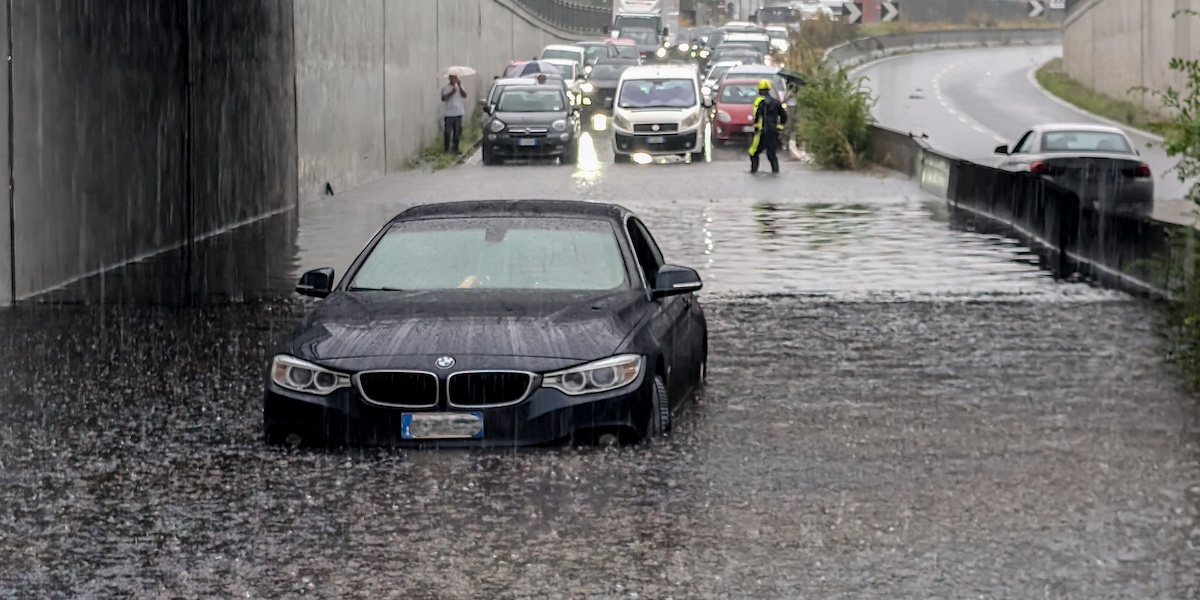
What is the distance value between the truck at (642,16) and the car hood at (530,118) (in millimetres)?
41428

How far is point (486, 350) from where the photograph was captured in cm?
941

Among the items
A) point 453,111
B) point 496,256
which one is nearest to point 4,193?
point 496,256

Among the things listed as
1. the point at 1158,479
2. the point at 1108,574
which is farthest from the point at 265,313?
the point at 1108,574

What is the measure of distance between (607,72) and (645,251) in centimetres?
4585

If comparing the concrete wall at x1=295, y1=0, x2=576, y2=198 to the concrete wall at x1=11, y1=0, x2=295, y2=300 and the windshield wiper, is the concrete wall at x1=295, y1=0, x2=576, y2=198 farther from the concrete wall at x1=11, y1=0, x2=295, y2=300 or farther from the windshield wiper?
the windshield wiper

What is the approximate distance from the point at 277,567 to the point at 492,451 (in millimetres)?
2340

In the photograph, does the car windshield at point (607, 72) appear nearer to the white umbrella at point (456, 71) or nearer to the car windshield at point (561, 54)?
the car windshield at point (561, 54)

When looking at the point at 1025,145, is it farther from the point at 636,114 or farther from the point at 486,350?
the point at 486,350

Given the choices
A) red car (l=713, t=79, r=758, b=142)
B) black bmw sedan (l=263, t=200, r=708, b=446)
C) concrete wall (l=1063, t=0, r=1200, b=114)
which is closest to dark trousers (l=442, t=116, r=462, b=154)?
red car (l=713, t=79, r=758, b=142)

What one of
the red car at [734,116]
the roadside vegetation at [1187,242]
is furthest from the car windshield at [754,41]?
the roadside vegetation at [1187,242]

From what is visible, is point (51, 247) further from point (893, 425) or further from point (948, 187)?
point (948, 187)

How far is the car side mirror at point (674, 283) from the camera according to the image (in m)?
10.5

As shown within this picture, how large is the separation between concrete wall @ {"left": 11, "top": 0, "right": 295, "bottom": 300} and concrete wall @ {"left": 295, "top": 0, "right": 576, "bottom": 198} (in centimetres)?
105

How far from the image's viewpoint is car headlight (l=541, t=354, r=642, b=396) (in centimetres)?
936
